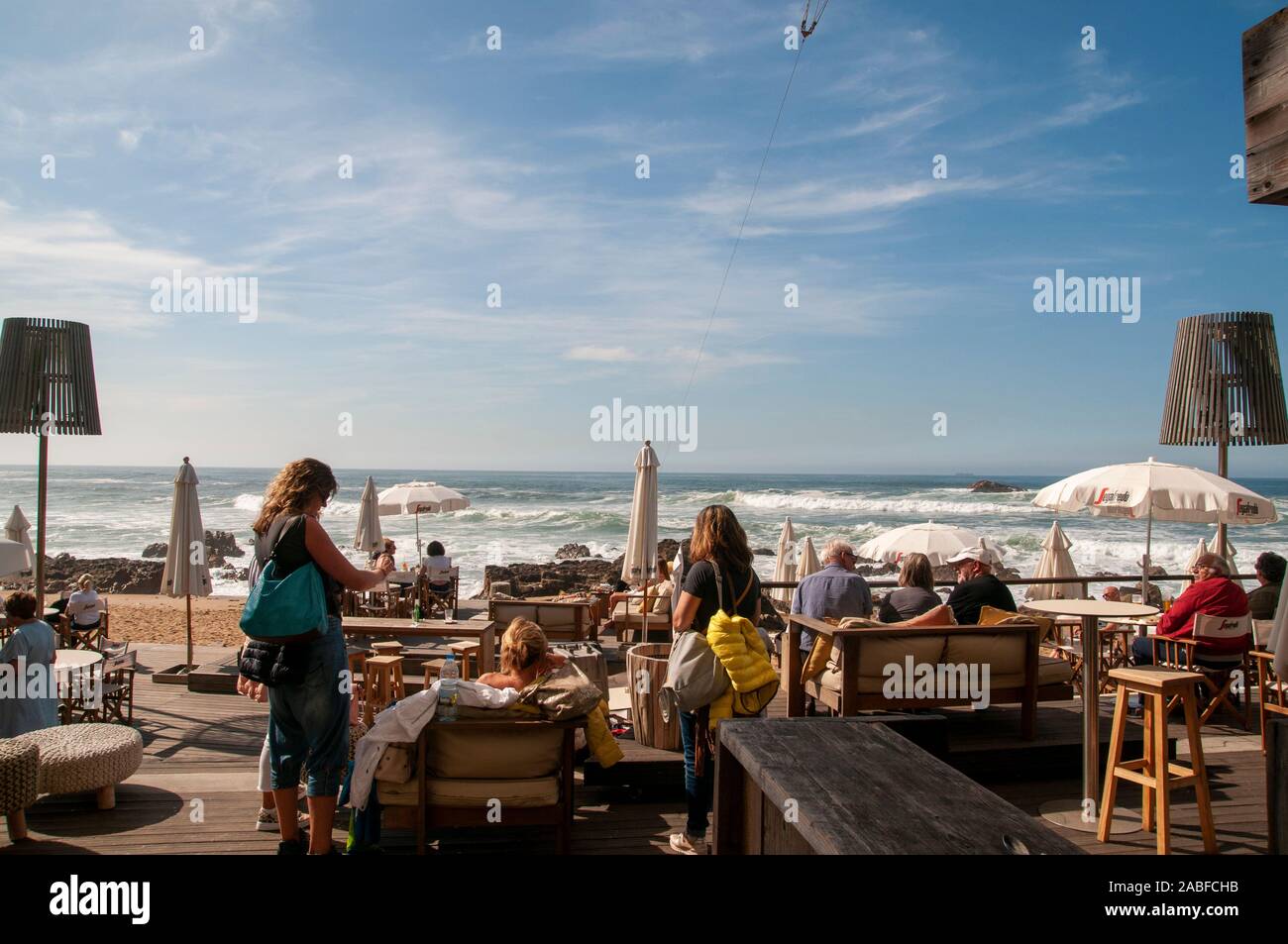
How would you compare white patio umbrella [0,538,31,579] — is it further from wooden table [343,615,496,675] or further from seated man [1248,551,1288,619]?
seated man [1248,551,1288,619]

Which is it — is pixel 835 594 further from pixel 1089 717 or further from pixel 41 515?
pixel 41 515

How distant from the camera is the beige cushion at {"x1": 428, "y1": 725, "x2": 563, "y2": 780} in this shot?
358 centimetres

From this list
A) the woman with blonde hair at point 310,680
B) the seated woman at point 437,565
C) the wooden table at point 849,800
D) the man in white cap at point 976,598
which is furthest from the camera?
the seated woman at point 437,565

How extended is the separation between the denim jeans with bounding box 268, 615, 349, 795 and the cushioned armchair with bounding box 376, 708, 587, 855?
30 centimetres

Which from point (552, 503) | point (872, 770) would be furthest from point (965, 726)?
point (552, 503)

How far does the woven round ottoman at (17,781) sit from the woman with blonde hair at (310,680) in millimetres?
1270

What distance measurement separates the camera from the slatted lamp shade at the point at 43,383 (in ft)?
19.9

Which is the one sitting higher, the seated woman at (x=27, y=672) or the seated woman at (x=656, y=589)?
the seated woman at (x=27, y=672)

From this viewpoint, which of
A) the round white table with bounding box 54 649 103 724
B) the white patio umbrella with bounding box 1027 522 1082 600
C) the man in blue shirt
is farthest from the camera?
the white patio umbrella with bounding box 1027 522 1082 600

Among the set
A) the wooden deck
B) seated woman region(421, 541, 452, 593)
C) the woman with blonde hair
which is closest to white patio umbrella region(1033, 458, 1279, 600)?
the wooden deck

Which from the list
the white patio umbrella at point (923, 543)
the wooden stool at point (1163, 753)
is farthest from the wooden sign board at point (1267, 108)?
the white patio umbrella at point (923, 543)

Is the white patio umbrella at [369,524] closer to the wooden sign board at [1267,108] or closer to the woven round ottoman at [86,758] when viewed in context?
the woven round ottoman at [86,758]

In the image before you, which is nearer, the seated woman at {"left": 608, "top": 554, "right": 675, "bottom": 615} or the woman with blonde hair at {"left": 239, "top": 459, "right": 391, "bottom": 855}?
the woman with blonde hair at {"left": 239, "top": 459, "right": 391, "bottom": 855}
